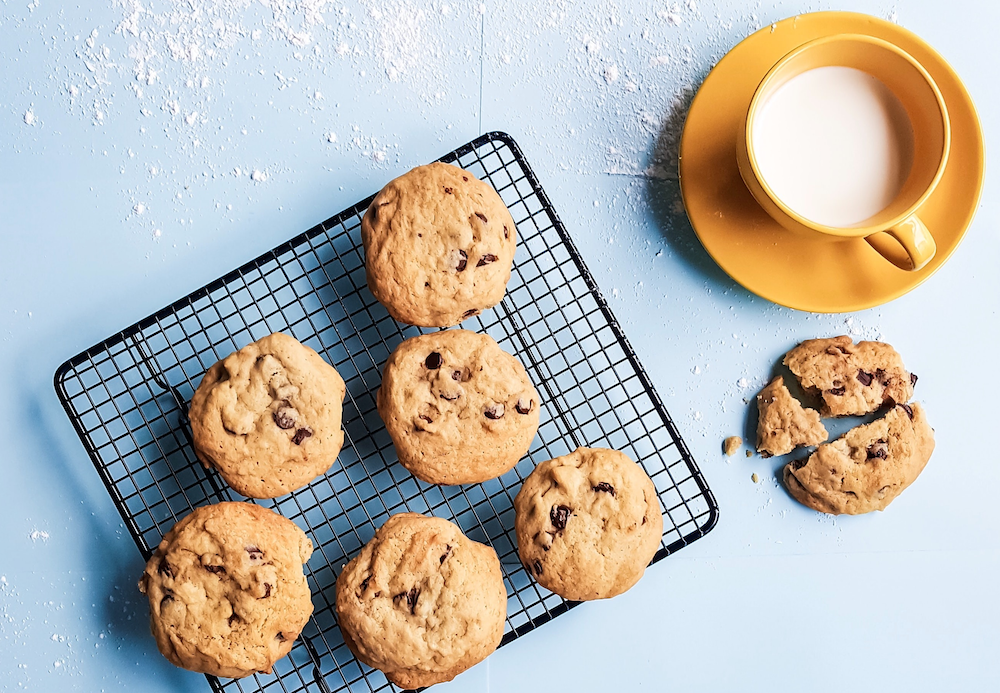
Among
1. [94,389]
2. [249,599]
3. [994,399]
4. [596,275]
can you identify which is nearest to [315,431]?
[249,599]

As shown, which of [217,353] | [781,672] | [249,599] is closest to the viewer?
[249,599]

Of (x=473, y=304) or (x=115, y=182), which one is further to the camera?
(x=115, y=182)

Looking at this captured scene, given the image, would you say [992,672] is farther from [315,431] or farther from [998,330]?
[315,431]

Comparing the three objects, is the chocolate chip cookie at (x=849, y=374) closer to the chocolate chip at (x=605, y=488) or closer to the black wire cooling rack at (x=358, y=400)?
the black wire cooling rack at (x=358, y=400)

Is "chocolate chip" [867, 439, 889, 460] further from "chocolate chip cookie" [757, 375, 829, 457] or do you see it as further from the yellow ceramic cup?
the yellow ceramic cup

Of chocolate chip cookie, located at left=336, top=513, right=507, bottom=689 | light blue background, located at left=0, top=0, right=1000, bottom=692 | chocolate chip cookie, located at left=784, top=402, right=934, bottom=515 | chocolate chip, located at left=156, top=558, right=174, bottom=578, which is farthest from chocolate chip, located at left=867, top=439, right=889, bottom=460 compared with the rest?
chocolate chip, located at left=156, top=558, right=174, bottom=578
